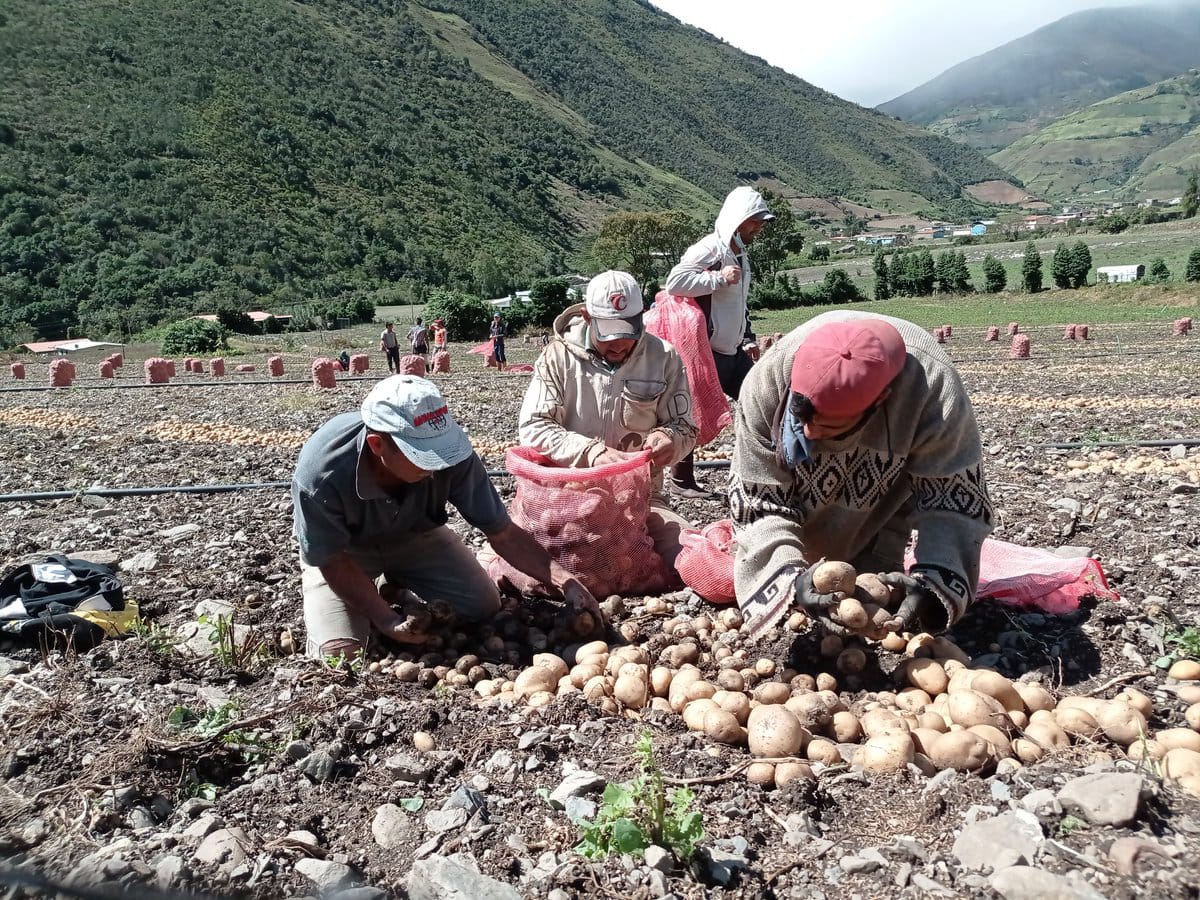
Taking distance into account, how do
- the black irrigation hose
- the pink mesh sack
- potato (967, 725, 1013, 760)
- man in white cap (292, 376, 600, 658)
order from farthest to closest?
the pink mesh sack, the black irrigation hose, man in white cap (292, 376, 600, 658), potato (967, 725, 1013, 760)

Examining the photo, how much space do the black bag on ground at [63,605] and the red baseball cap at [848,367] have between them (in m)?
2.92

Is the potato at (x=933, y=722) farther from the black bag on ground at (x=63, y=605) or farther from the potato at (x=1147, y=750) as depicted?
the black bag on ground at (x=63, y=605)

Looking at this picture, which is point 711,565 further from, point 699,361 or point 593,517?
point 699,361

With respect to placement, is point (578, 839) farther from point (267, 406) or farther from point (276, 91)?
point (276, 91)

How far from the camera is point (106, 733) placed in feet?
9.29

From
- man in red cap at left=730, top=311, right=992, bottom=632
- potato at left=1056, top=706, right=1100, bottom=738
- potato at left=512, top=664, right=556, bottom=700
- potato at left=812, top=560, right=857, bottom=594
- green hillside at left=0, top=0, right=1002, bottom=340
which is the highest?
green hillside at left=0, top=0, right=1002, bottom=340

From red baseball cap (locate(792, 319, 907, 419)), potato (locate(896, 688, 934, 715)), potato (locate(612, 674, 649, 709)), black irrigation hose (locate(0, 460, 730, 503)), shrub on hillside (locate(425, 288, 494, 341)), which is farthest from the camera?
shrub on hillside (locate(425, 288, 494, 341))

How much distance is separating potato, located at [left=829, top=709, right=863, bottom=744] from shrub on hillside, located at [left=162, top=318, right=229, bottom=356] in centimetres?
3262

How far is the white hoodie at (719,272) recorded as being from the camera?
5.48 m

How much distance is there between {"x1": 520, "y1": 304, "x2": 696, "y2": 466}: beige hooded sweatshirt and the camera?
14.2 feet

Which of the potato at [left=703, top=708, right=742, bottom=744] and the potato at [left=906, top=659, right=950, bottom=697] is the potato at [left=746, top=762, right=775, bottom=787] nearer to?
the potato at [left=703, top=708, right=742, bottom=744]

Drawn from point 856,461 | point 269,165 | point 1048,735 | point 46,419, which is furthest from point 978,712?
point 269,165

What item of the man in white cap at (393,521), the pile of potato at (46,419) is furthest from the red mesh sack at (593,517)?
the pile of potato at (46,419)

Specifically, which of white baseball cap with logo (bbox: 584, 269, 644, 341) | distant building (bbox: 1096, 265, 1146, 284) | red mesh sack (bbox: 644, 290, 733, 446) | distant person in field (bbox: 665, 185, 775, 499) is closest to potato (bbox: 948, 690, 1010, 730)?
white baseball cap with logo (bbox: 584, 269, 644, 341)
